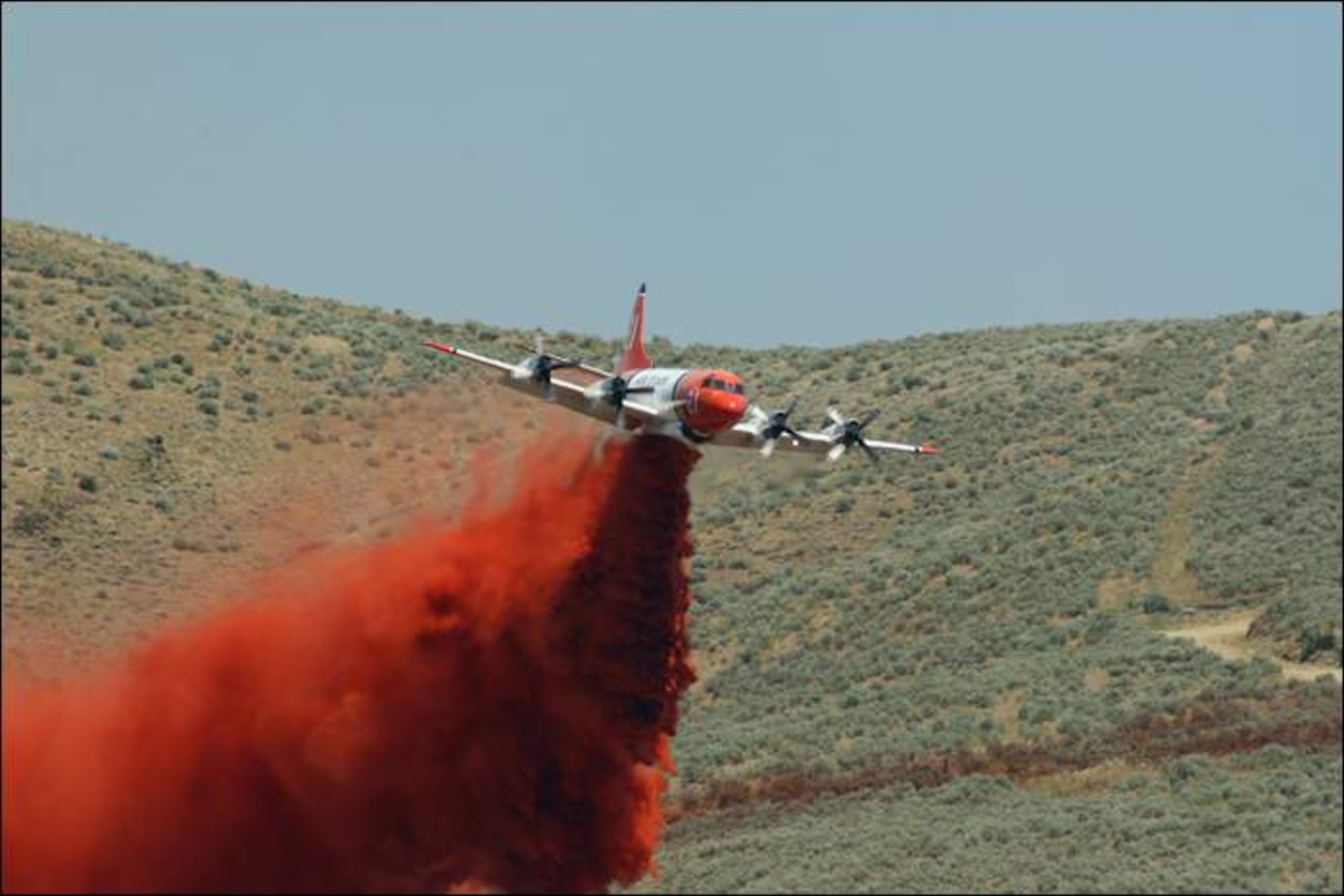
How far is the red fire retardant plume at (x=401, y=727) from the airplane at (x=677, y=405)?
3.62 ft

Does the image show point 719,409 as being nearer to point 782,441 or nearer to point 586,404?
point 586,404

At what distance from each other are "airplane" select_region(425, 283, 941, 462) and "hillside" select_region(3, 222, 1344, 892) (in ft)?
9.58

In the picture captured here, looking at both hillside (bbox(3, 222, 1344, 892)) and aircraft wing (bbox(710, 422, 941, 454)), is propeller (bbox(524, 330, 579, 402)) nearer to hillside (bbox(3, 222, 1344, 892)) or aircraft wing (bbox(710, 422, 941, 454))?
hillside (bbox(3, 222, 1344, 892))

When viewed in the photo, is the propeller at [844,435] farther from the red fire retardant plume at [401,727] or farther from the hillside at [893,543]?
the red fire retardant plume at [401,727]

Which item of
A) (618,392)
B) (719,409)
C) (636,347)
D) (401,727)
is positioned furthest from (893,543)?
(401,727)

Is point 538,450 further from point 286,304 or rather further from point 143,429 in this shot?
point 286,304

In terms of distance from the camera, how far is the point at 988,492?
4218 inches

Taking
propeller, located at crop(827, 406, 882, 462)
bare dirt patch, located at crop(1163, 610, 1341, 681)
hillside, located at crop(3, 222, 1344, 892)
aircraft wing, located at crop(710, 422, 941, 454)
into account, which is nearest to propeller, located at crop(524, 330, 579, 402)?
hillside, located at crop(3, 222, 1344, 892)

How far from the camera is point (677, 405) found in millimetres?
56250

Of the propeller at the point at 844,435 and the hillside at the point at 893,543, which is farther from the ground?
the propeller at the point at 844,435

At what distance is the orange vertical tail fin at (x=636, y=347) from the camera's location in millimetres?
64250

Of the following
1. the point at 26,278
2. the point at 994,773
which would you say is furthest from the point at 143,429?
the point at 994,773

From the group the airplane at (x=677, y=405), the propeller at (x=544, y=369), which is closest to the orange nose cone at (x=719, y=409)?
the airplane at (x=677, y=405)

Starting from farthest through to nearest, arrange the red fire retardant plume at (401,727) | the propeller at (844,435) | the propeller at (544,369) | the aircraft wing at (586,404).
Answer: the propeller at (844,435), the propeller at (544,369), the aircraft wing at (586,404), the red fire retardant plume at (401,727)
